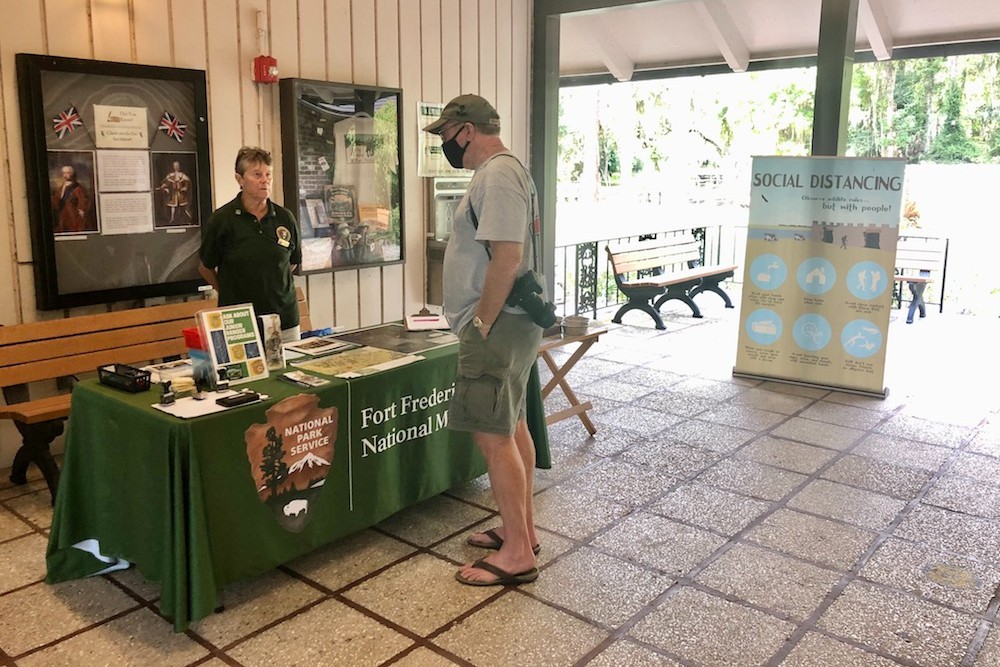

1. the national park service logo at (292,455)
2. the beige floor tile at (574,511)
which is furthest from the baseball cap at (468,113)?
the beige floor tile at (574,511)

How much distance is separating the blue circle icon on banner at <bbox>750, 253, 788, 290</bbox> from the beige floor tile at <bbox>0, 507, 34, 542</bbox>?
182 inches

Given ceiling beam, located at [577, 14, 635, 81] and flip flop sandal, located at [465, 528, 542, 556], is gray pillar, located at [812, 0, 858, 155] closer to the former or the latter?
ceiling beam, located at [577, 14, 635, 81]

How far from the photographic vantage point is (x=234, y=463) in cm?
274

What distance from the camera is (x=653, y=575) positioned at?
3.12 meters

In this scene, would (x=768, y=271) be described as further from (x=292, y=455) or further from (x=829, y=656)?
(x=292, y=455)

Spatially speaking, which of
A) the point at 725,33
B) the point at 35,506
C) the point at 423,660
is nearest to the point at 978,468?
the point at 423,660

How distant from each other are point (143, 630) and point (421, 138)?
3.80 meters

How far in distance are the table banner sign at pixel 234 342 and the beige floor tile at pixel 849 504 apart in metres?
2.46

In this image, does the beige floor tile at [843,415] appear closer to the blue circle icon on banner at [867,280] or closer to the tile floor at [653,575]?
the tile floor at [653,575]

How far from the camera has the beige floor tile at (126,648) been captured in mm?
2533

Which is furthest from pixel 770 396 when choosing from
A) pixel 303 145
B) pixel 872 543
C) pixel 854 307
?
pixel 303 145

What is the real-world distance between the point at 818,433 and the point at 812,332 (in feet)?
3.61

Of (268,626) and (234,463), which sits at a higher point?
(234,463)

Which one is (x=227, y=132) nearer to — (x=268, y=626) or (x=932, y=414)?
(x=268, y=626)
